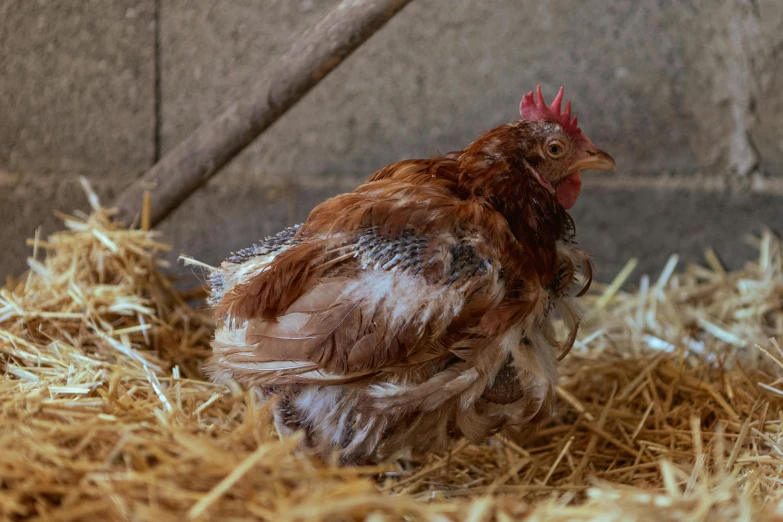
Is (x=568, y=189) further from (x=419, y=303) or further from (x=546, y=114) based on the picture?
(x=419, y=303)

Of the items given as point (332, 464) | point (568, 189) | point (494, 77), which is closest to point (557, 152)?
point (568, 189)

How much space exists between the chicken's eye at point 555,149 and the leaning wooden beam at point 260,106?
2.15 feet

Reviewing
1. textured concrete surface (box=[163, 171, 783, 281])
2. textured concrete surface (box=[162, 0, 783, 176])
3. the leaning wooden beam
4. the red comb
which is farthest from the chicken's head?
textured concrete surface (box=[163, 171, 783, 281])

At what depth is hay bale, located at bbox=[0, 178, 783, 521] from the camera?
99cm

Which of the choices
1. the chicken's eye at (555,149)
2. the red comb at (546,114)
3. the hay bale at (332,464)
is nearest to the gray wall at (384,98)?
the hay bale at (332,464)

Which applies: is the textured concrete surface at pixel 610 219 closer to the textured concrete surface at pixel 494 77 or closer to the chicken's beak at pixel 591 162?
the textured concrete surface at pixel 494 77

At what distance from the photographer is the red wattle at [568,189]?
1.71m

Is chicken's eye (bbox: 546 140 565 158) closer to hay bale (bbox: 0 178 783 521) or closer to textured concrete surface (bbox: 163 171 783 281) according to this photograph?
hay bale (bbox: 0 178 783 521)

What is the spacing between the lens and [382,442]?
5.08 ft

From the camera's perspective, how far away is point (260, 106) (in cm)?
214

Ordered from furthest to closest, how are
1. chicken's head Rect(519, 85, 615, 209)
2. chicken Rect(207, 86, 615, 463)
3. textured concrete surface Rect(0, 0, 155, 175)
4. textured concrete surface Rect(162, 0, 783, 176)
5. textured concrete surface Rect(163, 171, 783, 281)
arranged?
textured concrete surface Rect(163, 171, 783, 281), textured concrete surface Rect(162, 0, 783, 176), textured concrete surface Rect(0, 0, 155, 175), chicken's head Rect(519, 85, 615, 209), chicken Rect(207, 86, 615, 463)

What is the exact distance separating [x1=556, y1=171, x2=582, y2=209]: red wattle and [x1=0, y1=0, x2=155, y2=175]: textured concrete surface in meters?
1.77

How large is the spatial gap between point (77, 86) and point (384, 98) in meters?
1.24

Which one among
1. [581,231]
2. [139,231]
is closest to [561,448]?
[581,231]
